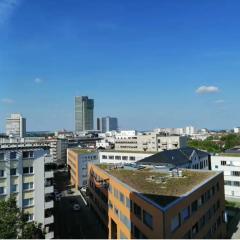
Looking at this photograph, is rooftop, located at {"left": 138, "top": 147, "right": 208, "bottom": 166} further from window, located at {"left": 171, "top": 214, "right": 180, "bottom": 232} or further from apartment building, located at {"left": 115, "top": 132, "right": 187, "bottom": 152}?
apartment building, located at {"left": 115, "top": 132, "right": 187, "bottom": 152}

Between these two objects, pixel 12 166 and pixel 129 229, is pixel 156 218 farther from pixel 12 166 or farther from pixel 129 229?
pixel 12 166

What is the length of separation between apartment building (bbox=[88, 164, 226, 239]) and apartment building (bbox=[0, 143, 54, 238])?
34.3 feet

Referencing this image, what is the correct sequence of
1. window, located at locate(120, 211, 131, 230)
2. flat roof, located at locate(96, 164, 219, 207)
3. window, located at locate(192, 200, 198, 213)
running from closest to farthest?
flat roof, located at locate(96, 164, 219, 207), window, located at locate(192, 200, 198, 213), window, located at locate(120, 211, 131, 230)

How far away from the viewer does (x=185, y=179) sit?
46062 millimetres

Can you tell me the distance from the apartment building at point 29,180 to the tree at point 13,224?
12.4 metres

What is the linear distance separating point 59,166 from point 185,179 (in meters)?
117

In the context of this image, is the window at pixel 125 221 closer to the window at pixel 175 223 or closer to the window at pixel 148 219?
the window at pixel 148 219

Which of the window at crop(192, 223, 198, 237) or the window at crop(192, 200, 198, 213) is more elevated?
the window at crop(192, 200, 198, 213)

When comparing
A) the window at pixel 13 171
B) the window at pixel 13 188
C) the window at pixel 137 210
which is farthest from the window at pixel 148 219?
the window at pixel 13 171

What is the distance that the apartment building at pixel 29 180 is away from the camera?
140ft

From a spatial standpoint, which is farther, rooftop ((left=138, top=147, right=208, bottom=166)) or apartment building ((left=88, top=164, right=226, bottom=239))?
rooftop ((left=138, top=147, right=208, bottom=166))

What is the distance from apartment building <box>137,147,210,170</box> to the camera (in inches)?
2561

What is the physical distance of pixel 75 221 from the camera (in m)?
64.6

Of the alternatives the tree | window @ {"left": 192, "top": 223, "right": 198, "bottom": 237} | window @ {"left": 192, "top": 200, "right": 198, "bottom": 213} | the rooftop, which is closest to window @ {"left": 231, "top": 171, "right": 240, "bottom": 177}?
the rooftop
